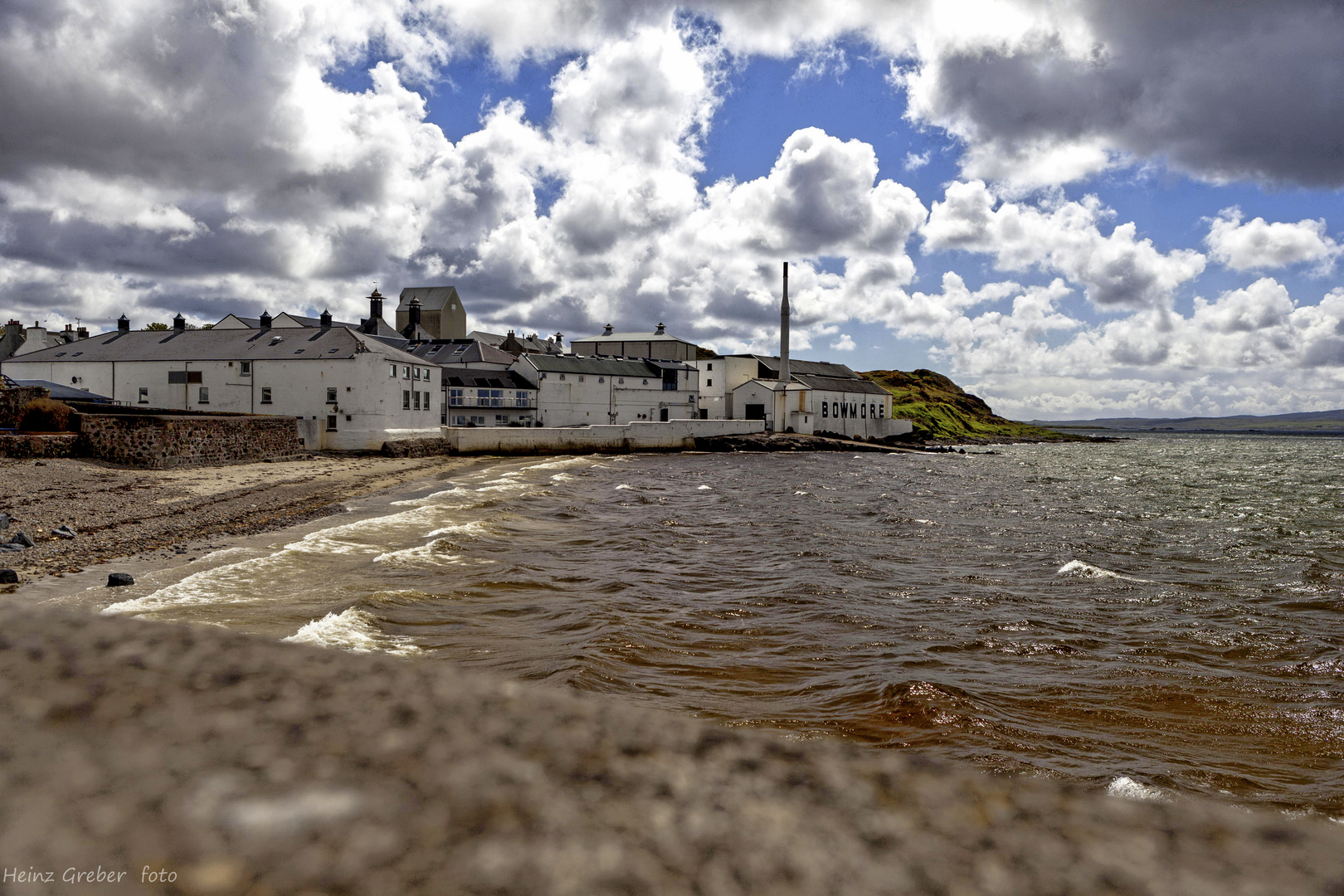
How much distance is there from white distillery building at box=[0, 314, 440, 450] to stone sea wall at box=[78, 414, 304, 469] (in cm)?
1002

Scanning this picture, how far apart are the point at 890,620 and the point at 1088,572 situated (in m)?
8.05

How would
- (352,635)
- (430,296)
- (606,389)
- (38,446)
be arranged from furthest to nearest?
(430,296), (606,389), (38,446), (352,635)

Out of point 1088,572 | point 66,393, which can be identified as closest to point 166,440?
point 66,393

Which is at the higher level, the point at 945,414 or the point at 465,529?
the point at 945,414

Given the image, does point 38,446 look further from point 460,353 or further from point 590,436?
point 460,353

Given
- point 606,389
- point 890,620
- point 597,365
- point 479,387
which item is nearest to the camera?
point 890,620

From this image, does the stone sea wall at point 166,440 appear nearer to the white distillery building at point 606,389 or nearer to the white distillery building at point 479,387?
the white distillery building at point 479,387

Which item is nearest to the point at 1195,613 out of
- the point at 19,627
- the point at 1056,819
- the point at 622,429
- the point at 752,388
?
the point at 1056,819

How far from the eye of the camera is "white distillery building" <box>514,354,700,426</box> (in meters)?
83.7

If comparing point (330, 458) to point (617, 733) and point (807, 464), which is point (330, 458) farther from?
point (617, 733)

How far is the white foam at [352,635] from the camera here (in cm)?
1041

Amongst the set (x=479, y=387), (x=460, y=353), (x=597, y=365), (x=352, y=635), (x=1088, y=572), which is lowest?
(x=1088, y=572)

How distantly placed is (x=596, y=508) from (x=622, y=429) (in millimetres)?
46093

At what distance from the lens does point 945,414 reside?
156875 mm
